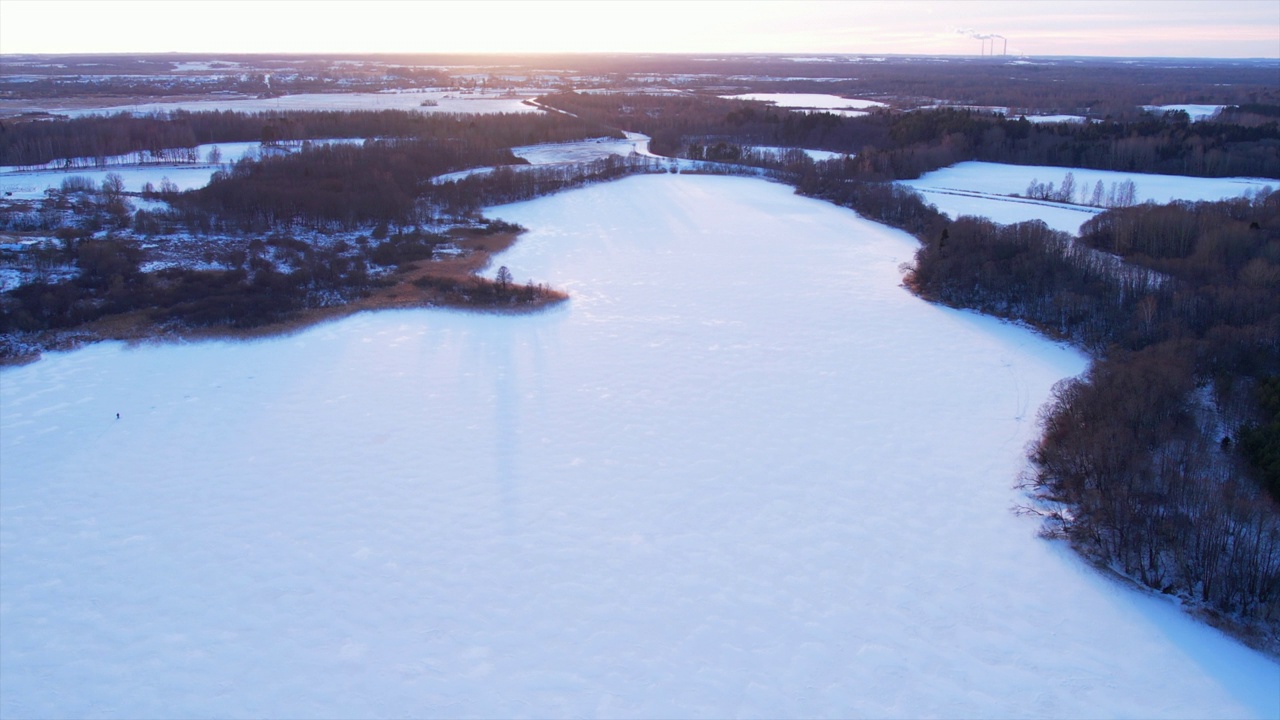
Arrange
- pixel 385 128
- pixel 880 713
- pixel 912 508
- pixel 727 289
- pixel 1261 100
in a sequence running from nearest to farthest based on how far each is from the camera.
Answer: pixel 880 713 → pixel 912 508 → pixel 727 289 → pixel 385 128 → pixel 1261 100

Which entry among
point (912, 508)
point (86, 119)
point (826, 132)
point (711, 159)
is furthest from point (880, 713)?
point (86, 119)

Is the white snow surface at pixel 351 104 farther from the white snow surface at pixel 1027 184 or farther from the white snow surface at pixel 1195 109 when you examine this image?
the white snow surface at pixel 1195 109

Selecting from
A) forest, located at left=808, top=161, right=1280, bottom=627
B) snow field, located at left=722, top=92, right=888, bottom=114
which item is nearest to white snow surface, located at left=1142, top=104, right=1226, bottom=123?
snow field, located at left=722, top=92, right=888, bottom=114

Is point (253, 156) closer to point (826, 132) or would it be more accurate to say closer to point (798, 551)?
point (826, 132)

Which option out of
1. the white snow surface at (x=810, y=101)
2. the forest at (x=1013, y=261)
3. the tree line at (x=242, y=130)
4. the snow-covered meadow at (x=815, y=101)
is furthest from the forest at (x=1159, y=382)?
the white snow surface at (x=810, y=101)

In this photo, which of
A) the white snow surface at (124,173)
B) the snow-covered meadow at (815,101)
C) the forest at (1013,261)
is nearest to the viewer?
the forest at (1013,261)

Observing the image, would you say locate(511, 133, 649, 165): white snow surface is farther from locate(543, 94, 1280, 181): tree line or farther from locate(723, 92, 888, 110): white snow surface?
locate(723, 92, 888, 110): white snow surface

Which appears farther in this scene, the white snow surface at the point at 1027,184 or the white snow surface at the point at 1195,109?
the white snow surface at the point at 1195,109

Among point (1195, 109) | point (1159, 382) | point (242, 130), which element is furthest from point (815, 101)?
point (1159, 382)
